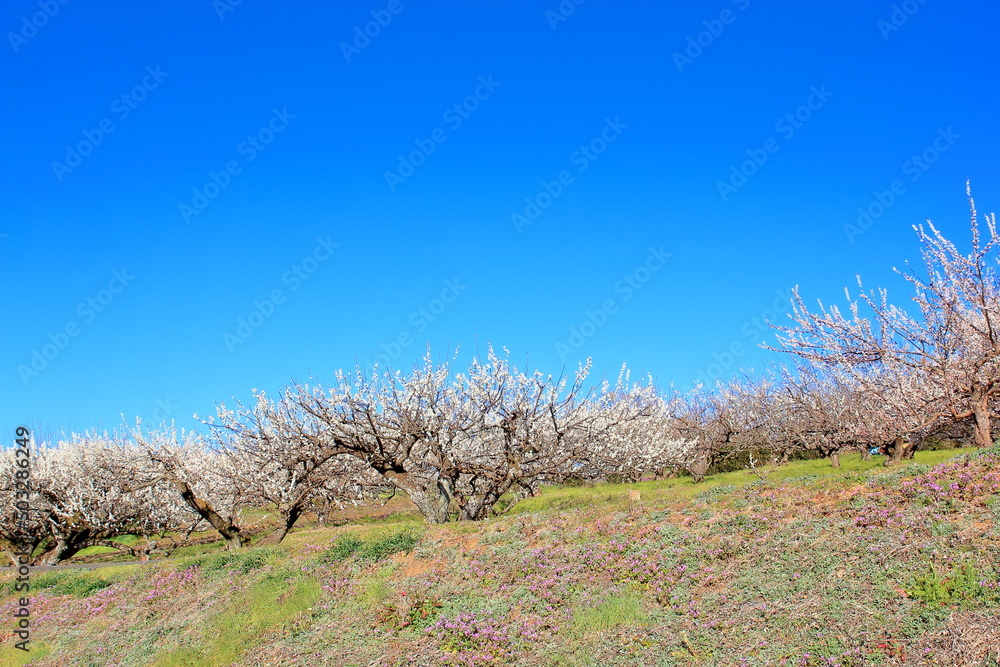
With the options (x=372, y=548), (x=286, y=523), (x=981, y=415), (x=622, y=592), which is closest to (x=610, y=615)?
(x=622, y=592)

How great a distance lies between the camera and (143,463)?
29672mm

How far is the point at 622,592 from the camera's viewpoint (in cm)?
1110

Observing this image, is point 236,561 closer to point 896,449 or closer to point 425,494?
point 425,494

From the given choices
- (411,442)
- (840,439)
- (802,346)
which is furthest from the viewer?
(840,439)

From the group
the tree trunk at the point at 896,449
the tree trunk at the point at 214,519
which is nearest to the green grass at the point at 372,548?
the tree trunk at the point at 214,519

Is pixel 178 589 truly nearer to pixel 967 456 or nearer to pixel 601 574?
pixel 601 574

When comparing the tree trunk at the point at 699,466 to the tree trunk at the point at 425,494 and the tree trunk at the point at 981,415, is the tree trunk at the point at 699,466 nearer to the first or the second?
the tree trunk at the point at 425,494

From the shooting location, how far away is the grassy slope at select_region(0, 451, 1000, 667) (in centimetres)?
868

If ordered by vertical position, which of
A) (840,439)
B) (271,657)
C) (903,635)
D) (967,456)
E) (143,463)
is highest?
(143,463)

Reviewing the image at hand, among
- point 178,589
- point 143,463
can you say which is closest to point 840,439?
point 178,589

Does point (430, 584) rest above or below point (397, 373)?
below

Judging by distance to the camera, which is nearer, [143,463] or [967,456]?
[967,456]

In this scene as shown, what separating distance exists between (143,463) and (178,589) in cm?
1593

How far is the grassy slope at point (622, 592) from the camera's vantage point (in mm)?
8680
